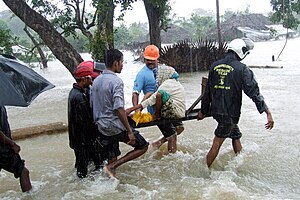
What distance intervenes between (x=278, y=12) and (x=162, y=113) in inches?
871

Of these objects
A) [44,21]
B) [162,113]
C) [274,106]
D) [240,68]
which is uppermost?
[44,21]

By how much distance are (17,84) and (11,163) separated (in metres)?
0.89

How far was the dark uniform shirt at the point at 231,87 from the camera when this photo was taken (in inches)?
171

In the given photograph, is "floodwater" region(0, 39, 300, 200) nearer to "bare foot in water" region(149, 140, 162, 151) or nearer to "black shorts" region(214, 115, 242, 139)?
"bare foot in water" region(149, 140, 162, 151)

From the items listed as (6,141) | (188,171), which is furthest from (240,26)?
(6,141)

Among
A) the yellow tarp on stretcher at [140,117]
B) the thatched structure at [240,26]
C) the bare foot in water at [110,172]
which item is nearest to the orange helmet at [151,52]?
the yellow tarp on stretcher at [140,117]

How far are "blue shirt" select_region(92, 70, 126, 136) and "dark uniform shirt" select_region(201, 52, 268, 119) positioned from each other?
3.89 feet

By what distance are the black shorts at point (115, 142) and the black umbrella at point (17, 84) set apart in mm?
927

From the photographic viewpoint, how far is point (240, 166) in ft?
16.5

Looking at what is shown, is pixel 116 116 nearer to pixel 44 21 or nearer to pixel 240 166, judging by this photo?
pixel 240 166

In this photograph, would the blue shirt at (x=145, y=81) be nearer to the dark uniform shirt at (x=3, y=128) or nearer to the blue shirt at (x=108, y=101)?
the blue shirt at (x=108, y=101)

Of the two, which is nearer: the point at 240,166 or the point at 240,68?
the point at 240,68

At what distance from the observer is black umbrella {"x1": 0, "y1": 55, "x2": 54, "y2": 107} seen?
3.41 meters

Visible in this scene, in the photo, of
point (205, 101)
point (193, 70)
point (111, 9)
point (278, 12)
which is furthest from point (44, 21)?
point (278, 12)
